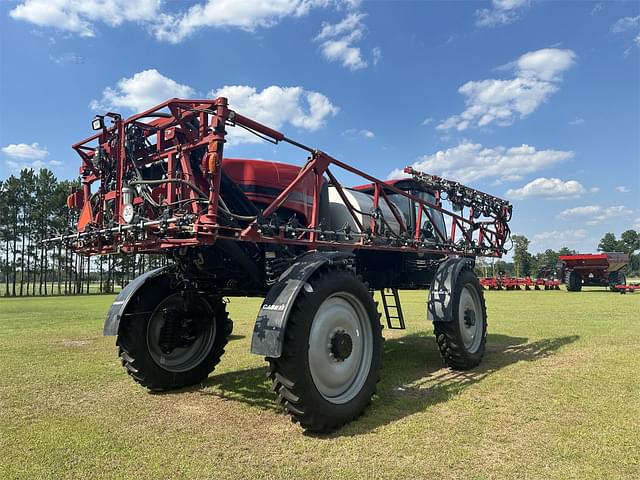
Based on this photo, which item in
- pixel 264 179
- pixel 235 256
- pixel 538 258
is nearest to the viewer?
pixel 235 256

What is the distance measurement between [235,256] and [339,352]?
1550 millimetres

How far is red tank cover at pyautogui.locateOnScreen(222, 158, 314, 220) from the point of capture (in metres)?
5.43

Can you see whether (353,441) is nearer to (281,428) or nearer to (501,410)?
(281,428)

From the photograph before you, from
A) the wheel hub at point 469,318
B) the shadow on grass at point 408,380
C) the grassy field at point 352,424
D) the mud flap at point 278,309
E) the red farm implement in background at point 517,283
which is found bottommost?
the shadow on grass at point 408,380

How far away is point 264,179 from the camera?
18.1 ft

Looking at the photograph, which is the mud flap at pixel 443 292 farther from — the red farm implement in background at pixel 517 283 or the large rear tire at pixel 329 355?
the red farm implement in background at pixel 517 283

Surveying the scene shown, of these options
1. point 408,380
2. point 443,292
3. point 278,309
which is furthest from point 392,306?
point 278,309

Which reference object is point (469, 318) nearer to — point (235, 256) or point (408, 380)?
point (408, 380)

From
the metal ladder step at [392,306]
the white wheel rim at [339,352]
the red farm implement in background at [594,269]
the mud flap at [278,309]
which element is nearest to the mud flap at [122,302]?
the mud flap at [278,309]

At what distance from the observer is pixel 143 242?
4.34 metres

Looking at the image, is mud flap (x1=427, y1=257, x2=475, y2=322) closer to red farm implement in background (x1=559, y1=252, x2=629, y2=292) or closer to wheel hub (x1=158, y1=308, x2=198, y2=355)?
wheel hub (x1=158, y1=308, x2=198, y2=355)

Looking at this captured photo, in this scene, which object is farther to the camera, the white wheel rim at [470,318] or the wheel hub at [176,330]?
the white wheel rim at [470,318]

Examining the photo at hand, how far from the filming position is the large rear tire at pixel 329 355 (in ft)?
13.5

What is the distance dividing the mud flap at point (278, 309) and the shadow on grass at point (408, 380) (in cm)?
108
